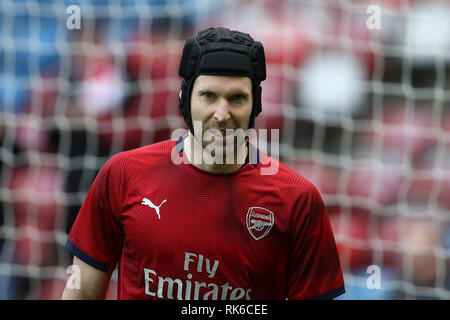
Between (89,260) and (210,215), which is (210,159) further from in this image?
(89,260)

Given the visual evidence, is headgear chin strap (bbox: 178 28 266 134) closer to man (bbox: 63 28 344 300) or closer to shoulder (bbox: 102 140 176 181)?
man (bbox: 63 28 344 300)

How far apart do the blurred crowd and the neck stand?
1.90 metres

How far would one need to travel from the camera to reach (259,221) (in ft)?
6.20

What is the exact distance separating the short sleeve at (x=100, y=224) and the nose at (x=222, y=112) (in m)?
0.43

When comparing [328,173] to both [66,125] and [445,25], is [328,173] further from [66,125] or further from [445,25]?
[66,125]

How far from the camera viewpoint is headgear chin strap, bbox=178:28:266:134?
182 centimetres

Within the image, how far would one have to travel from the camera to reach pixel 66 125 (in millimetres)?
3920

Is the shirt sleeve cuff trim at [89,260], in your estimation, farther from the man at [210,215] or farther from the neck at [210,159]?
the neck at [210,159]

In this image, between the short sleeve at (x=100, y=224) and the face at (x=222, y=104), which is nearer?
the face at (x=222, y=104)

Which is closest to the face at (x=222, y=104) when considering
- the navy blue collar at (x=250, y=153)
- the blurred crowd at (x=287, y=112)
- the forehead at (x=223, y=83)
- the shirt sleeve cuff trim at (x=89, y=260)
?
the forehead at (x=223, y=83)

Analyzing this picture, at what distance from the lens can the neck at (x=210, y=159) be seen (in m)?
1.91

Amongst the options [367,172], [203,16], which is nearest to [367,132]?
[367,172]
